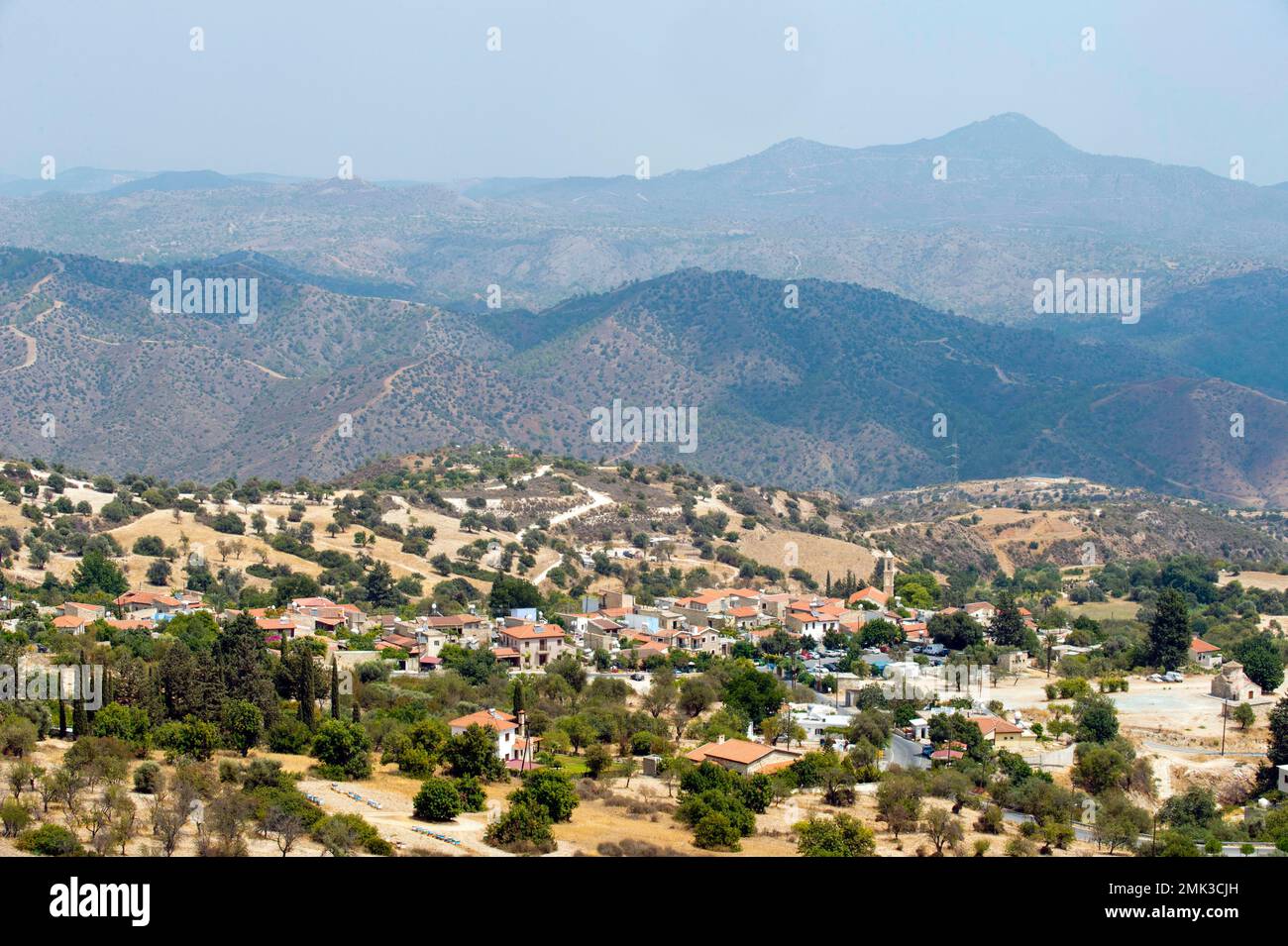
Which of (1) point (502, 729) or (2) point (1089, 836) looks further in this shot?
(1) point (502, 729)

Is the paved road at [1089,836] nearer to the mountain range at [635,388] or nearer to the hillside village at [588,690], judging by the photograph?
the hillside village at [588,690]

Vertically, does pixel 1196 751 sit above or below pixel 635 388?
below

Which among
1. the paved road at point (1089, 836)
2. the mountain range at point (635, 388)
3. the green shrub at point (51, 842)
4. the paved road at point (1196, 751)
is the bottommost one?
the paved road at point (1196, 751)

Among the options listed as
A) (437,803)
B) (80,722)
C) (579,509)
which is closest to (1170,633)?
(437,803)

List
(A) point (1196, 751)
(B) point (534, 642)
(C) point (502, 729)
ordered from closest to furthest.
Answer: (C) point (502, 729) → (A) point (1196, 751) → (B) point (534, 642)

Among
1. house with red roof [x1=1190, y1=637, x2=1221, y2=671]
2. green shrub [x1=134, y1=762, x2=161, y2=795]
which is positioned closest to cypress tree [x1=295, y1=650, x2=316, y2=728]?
green shrub [x1=134, y1=762, x2=161, y2=795]

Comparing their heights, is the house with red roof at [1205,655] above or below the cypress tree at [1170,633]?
below

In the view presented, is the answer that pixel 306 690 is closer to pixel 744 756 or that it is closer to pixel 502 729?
pixel 502 729

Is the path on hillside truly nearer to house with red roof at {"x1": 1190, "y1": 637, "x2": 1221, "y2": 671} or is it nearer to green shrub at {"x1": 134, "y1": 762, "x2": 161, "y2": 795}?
house with red roof at {"x1": 1190, "y1": 637, "x2": 1221, "y2": 671}

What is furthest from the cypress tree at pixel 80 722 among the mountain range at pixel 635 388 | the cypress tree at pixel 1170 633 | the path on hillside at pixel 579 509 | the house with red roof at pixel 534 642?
the mountain range at pixel 635 388
